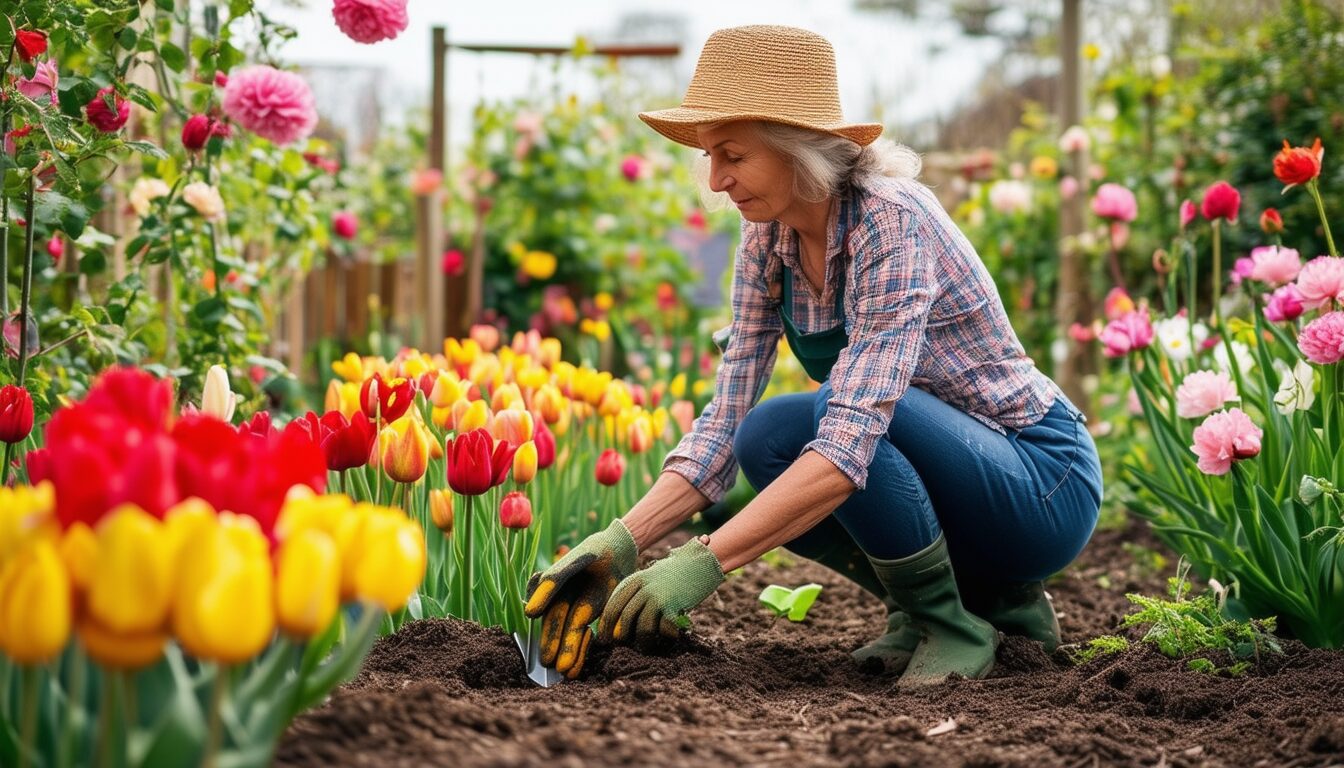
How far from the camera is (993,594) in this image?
2.35 metres

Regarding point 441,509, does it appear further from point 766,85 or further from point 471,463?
point 766,85

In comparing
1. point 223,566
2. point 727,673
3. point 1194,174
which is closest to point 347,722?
point 223,566

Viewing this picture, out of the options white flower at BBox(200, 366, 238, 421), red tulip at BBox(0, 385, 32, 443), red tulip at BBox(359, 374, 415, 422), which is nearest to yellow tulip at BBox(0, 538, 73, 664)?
white flower at BBox(200, 366, 238, 421)

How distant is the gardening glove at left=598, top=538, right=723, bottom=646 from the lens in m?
1.87

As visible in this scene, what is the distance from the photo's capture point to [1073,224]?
5.16 m

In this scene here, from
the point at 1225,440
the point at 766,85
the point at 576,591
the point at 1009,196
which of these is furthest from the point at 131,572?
the point at 1009,196

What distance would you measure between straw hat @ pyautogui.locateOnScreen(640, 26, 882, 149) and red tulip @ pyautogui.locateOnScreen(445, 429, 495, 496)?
553mm

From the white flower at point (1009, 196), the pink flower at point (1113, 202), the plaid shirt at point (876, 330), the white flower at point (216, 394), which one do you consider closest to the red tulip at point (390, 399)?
the white flower at point (216, 394)

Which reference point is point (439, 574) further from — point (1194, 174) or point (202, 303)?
point (1194, 174)

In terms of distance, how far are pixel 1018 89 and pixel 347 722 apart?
1060 centimetres

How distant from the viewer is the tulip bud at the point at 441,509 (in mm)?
2053

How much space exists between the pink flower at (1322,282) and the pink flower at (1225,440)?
0.26 metres

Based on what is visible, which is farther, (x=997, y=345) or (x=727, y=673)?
(x=997, y=345)

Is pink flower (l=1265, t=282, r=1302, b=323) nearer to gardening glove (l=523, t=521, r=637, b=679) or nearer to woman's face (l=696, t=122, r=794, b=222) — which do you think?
woman's face (l=696, t=122, r=794, b=222)
